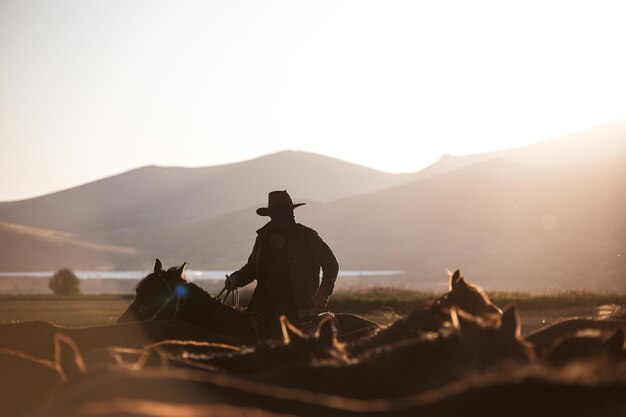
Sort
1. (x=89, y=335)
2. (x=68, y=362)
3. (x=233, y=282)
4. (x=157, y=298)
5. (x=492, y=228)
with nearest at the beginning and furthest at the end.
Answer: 1. (x=68, y=362)
2. (x=89, y=335)
3. (x=157, y=298)
4. (x=233, y=282)
5. (x=492, y=228)

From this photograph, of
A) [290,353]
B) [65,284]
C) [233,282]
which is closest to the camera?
[290,353]

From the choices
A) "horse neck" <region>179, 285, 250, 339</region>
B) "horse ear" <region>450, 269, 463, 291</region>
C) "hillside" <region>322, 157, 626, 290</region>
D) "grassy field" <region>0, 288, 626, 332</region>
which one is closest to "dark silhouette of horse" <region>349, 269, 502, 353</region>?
"horse ear" <region>450, 269, 463, 291</region>

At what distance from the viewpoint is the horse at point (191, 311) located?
1110 cm

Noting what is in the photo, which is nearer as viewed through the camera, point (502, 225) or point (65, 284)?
point (65, 284)

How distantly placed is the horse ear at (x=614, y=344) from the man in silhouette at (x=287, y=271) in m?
6.71

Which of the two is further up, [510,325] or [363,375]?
[510,325]

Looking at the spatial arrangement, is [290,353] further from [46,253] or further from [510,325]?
[46,253]

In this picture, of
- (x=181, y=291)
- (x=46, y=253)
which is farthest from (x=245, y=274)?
(x=46, y=253)

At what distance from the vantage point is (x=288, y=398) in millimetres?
3436

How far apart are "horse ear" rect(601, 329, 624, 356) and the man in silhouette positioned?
22.0 feet

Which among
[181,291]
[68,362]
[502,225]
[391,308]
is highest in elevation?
[502,225]

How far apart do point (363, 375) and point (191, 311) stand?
6699 mm

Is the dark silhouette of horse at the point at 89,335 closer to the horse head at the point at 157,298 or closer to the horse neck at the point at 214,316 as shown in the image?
the horse neck at the point at 214,316

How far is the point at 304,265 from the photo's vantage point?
11.7 meters
